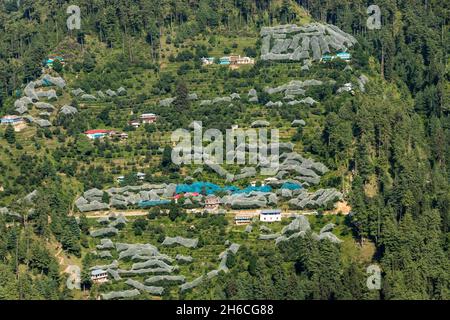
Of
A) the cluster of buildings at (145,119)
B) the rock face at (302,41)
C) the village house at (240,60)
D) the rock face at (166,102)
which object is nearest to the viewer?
the cluster of buildings at (145,119)

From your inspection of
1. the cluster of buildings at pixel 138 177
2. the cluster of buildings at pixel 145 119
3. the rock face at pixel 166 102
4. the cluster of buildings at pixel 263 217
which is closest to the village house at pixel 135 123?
the cluster of buildings at pixel 145 119

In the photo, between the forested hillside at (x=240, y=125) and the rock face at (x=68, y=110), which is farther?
the rock face at (x=68, y=110)

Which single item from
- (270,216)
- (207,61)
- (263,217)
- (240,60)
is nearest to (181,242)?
(263,217)

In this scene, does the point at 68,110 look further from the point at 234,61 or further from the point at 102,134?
the point at 234,61

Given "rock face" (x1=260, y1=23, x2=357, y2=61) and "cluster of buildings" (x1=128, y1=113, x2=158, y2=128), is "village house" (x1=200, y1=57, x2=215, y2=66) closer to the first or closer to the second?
"rock face" (x1=260, y1=23, x2=357, y2=61)

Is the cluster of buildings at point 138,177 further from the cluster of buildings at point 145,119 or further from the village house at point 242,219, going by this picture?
the village house at point 242,219

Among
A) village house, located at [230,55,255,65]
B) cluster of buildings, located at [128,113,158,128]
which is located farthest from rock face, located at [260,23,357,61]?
cluster of buildings, located at [128,113,158,128]

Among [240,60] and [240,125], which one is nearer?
[240,125]
